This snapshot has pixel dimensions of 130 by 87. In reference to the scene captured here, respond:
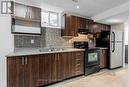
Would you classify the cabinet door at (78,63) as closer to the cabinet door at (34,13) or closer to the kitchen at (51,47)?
the kitchen at (51,47)

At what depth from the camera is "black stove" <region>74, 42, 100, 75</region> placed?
4.81 metres

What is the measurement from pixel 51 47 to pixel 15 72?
5.74 ft

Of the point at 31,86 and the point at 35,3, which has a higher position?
the point at 35,3

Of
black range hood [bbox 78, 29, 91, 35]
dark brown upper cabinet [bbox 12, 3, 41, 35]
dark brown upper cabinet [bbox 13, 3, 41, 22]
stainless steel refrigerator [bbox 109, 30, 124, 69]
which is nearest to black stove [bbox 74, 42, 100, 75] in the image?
black range hood [bbox 78, 29, 91, 35]

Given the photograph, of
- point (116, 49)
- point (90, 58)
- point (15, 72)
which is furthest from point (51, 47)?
point (116, 49)

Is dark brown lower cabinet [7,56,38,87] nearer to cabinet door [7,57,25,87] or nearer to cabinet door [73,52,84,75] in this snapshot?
cabinet door [7,57,25,87]

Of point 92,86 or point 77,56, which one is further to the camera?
point 77,56

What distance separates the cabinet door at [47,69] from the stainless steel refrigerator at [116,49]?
10.3 ft

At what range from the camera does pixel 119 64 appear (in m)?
6.22

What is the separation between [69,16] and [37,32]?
1448mm

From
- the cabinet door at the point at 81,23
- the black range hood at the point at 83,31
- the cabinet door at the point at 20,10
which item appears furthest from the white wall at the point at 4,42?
the black range hood at the point at 83,31

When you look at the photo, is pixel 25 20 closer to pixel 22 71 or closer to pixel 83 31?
pixel 22 71

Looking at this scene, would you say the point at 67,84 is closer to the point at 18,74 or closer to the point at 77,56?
the point at 77,56

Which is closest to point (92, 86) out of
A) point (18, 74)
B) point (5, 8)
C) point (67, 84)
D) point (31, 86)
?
point (67, 84)
